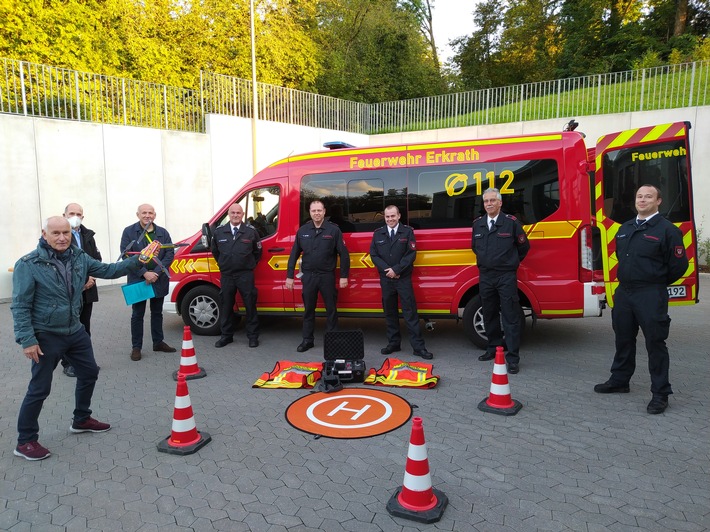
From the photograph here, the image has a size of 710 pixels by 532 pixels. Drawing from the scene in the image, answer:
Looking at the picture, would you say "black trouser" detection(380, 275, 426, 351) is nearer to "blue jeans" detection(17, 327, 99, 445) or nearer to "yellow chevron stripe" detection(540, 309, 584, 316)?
"yellow chevron stripe" detection(540, 309, 584, 316)

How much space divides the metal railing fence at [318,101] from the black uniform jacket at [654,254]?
434 inches

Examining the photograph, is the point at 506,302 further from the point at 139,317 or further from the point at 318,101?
the point at 318,101

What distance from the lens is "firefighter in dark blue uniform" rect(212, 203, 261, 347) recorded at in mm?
6539

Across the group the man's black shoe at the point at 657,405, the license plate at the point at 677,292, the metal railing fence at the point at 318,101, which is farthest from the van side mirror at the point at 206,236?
the metal railing fence at the point at 318,101

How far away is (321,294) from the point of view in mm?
6426

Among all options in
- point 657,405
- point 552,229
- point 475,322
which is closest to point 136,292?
point 475,322

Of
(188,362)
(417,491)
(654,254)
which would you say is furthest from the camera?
(188,362)

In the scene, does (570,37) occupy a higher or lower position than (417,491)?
higher

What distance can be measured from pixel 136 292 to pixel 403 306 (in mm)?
3165

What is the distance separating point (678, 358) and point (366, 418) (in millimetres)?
4086

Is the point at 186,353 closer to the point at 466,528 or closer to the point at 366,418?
the point at 366,418

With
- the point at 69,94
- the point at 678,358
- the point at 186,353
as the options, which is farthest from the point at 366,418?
the point at 69,94

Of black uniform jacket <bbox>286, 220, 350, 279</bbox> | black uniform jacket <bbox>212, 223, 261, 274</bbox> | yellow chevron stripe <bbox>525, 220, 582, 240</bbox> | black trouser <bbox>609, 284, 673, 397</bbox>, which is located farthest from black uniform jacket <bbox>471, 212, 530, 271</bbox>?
black uniform jacket <bbox>212, 223, 261, 274</bbox>

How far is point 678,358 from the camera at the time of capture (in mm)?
5910
